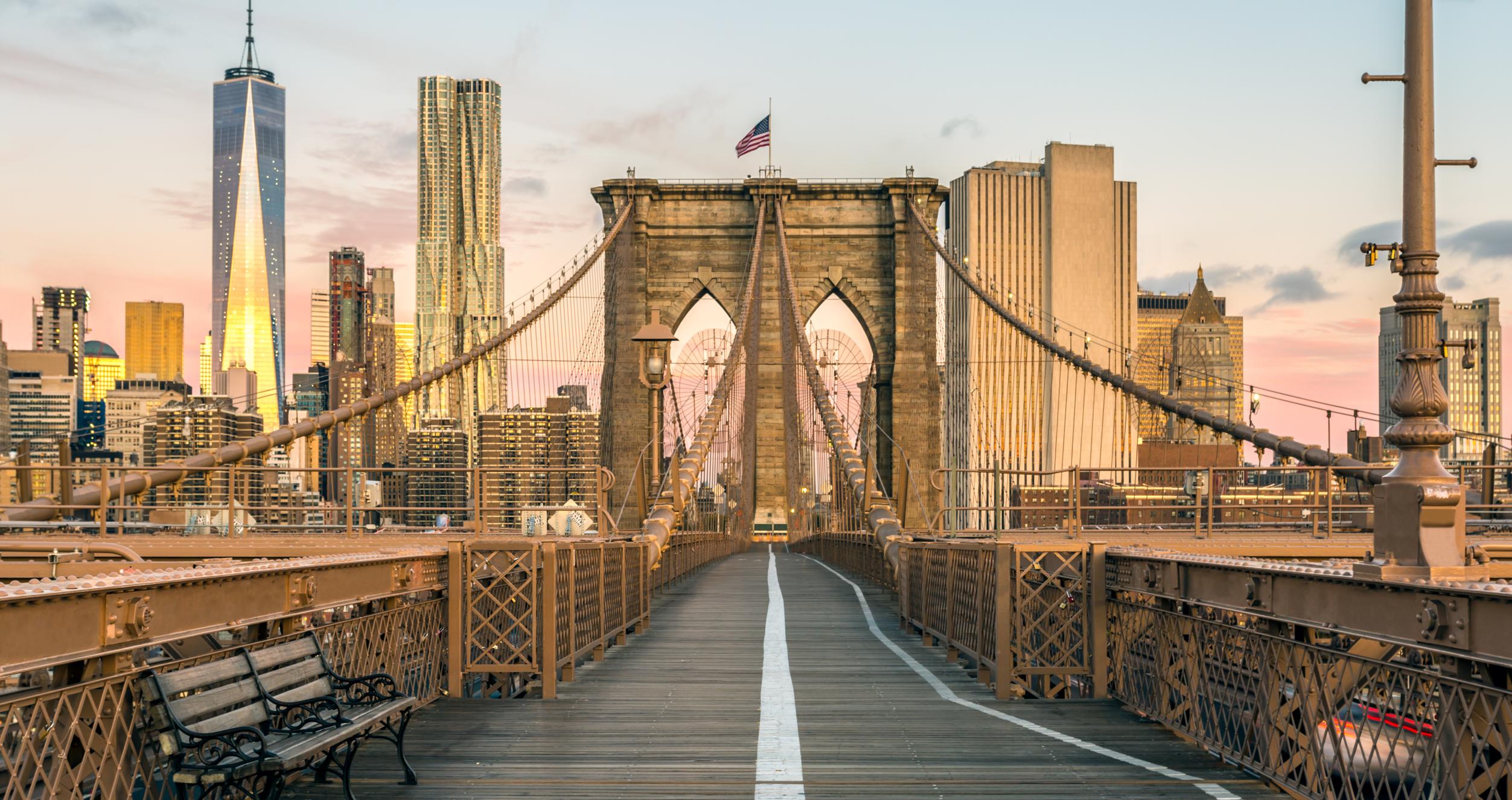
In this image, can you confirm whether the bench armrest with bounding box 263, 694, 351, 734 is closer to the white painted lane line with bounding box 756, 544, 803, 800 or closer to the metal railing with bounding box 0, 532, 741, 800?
the metal railing with bounding box 0, 532, 741, 800

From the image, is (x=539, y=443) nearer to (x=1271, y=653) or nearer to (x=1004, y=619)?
(x=1004, y=619)

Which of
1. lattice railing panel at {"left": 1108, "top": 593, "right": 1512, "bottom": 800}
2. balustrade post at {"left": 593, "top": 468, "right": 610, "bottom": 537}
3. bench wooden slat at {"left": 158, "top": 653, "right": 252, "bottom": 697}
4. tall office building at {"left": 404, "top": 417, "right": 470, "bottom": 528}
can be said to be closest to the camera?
lattice railing panel at {"left": 1108, "top": 593, "right": 1512, "bottom": 800}

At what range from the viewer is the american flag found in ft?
174

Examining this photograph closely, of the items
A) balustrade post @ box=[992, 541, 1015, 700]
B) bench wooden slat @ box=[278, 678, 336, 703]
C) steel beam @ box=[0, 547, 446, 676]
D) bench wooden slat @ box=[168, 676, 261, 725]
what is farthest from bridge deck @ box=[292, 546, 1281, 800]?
steel beam @ box=[0, 547, 446, 676]

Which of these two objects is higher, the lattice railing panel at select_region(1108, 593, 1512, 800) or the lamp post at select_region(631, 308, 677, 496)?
the lamp post at select_region(631, 308, 677, 496)

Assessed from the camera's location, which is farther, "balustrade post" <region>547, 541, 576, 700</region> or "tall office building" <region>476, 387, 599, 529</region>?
"tall office building" <region>476, 387, 599, 529</region>

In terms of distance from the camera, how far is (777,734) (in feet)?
30.6

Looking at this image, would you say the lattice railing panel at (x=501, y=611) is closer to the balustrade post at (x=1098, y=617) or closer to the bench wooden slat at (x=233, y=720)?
the bench wooden slat at (x=233, y=720)

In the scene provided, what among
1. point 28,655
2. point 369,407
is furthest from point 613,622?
point 369,407

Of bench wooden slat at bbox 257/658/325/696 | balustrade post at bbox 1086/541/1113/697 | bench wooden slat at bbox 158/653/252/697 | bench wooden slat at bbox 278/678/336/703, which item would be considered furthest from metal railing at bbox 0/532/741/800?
balustrade post at bbox 1086/541/1113/697

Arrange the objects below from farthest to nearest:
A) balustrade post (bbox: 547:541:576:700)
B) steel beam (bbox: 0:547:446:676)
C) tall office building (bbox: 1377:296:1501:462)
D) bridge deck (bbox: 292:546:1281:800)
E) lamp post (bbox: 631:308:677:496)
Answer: tall office building (bbox: 1377:296:1501:462) < lamp post (bbox: 631:308:677:496) < balustrade post (bbox: 547:541:576:700) < bridge deck (bbox: 292:546:1281:800) < steel beam (bbox: 0:547:446:676)

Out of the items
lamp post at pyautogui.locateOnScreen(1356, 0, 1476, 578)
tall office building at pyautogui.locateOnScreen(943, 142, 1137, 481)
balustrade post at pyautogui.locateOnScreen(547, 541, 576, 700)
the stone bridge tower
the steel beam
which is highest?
tall office building at pyautogui.locateOnScreen(943, 142, 1137, 481)

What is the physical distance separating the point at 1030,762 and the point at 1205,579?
5.32 feet

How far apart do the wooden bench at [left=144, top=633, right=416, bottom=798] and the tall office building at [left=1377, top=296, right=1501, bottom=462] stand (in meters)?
8.94
